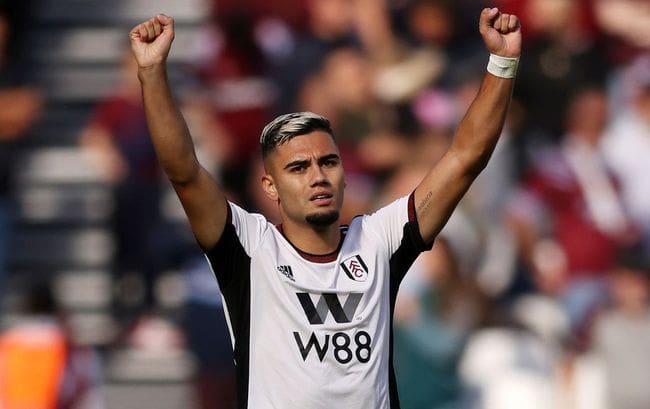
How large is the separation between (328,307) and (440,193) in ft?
1.97

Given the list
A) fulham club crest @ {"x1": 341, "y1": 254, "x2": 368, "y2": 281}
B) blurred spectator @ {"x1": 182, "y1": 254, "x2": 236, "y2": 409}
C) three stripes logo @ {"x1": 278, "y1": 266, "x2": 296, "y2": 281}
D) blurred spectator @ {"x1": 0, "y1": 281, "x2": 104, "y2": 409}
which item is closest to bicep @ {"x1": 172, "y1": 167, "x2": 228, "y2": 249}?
three stripes logo @ {"x1": 278, "y1": 266, "x2": 296, "y2": 281}

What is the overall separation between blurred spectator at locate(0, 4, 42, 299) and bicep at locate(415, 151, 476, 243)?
6027 mm

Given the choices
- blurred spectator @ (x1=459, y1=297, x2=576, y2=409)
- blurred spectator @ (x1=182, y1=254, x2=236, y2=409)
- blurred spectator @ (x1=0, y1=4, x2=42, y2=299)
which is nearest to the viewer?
blurred spectator @ (x1=459, y1=297, x2=576, y2=409)

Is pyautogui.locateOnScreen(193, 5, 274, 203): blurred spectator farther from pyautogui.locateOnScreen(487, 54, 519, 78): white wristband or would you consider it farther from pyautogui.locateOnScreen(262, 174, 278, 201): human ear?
pyautogui.locateOnScreen(487, 54, 519, 78): white wristband

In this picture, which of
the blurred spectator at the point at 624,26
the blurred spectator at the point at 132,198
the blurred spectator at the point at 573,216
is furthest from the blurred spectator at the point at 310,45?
the blurred spectator at the point at 624,26

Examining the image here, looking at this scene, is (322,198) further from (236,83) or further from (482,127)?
(236,83)

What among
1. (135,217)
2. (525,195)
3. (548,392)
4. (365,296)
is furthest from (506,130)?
(365,296)

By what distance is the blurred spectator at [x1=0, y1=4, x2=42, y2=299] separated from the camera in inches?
428

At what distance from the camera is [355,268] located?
207 inches

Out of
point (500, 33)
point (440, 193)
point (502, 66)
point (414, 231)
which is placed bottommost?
point (414, 231)

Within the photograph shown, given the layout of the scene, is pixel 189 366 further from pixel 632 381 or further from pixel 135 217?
pixel 632 381

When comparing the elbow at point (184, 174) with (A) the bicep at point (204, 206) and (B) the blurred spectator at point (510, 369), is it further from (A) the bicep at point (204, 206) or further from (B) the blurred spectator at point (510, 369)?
(B) the blurred spectator at point (510, 369)

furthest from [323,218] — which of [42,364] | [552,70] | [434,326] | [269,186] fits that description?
[552,70]

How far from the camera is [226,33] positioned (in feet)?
36.2
